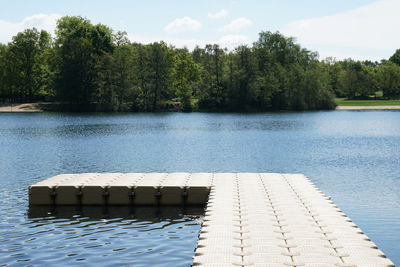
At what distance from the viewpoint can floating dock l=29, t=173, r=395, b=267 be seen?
12.7 metres

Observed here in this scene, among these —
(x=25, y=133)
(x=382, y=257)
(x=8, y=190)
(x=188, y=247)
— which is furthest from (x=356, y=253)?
(x=25, y=133)

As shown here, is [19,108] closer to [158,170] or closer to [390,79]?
[158,170]

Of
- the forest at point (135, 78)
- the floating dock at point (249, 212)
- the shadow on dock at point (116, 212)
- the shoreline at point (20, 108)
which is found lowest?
the shadow on dock at point (116, 212)

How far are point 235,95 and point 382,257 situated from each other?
127 meters

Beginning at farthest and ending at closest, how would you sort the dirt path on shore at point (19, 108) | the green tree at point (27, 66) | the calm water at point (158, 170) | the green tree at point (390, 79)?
the green tree at point (390, 79)
the green tree at point (27, 66)
the dirt path on shore at point (19, 108)
the calm water at point (158, 170)

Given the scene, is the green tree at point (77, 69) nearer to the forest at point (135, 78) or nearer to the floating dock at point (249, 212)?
the forest at point (135, 78)

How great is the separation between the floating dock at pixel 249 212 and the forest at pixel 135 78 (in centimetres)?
11111

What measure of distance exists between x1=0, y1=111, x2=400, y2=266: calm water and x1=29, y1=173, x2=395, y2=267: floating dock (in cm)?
111

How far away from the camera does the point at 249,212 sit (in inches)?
712

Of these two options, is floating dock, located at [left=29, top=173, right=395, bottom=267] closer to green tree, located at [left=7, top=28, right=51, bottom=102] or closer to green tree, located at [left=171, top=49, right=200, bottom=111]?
green tree, located at [left=171, top=49, right=200, bottom=111]

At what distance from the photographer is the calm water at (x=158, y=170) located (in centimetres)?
1756

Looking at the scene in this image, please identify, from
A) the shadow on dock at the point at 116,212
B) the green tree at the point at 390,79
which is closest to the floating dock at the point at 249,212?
the shadow on dock at the point at 116,212

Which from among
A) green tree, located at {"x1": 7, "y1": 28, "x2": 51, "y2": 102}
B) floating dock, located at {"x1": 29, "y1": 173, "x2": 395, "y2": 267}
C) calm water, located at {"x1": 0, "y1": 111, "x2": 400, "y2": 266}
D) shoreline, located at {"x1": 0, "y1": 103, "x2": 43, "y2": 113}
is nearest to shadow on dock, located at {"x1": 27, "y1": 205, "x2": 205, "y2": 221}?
calm water, located at {"x1": 0, "y1": 111, "x2": 400, "y2": 266}

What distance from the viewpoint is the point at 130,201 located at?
24.5m
